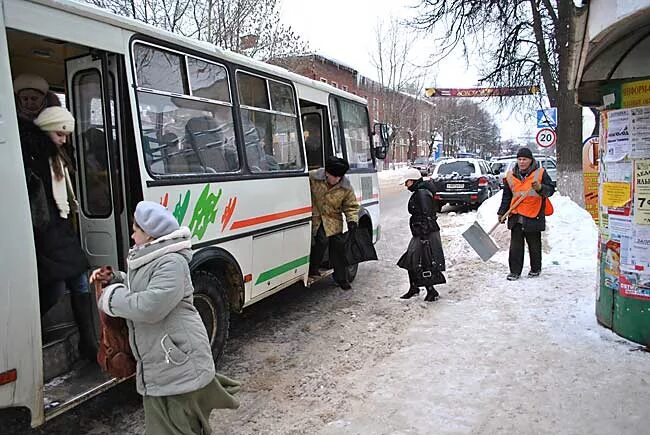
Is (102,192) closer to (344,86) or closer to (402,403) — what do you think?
(402,403)

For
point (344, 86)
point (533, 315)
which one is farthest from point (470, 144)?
point (533, 315)

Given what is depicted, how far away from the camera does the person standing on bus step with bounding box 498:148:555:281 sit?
24.9 ft

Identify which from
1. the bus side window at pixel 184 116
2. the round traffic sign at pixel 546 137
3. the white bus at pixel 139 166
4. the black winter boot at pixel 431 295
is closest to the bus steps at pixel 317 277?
the white bus at pixel 139 166

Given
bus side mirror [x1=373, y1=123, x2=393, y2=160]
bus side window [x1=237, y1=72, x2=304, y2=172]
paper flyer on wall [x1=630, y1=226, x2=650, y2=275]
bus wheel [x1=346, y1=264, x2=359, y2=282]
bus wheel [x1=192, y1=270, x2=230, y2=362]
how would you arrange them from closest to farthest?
bus wheel [x1=192, y1=270, x2=230, y2=362]
paper flyer on wall [x1=630, y1=226, x2=650, y2=275]
bus side window [x1=237, y1=72, x2=304, y2=172]
bus wheel [x1=346, y1=264, x2=359, y2=282]
bus side mirror [x1=373, y1=123, x2=393, y2=160]

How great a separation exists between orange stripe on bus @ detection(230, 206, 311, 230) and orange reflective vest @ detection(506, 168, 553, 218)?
10.3 feet

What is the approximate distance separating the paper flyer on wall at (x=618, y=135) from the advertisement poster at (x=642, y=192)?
180mm

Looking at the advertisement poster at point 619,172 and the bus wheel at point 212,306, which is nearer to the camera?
the bus wheel at point 212,306

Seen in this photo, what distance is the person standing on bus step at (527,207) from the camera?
7590 mm

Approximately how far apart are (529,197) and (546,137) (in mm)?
6462

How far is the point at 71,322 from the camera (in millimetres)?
4148

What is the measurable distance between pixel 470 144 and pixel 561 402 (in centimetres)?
8113

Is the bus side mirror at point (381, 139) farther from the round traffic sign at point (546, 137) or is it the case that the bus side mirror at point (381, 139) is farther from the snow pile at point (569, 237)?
the round traffic sign at point (546, 137)

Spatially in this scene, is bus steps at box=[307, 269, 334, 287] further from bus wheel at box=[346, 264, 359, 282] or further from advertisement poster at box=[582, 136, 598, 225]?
advertisement poster at box=[582, 136, 598, 225]

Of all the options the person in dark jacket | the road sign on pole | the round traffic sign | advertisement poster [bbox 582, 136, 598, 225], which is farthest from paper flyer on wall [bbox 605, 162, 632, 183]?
the round traffic sign
